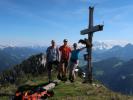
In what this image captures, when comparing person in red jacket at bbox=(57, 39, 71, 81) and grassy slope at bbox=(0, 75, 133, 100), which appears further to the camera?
person in red jacket at bbox=(57, 39, 71, 81)

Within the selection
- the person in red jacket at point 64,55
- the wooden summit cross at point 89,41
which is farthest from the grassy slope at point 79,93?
the wooden summit cross at point 89,41

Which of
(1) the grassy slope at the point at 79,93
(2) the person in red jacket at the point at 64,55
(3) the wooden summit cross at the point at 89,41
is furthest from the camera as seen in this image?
(3) the wooden summit cross at the point at 89,41

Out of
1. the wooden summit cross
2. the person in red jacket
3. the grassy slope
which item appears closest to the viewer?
the grassy slope

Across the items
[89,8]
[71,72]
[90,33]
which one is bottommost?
[71,72]

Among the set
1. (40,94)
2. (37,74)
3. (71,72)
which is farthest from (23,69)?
(40,94)

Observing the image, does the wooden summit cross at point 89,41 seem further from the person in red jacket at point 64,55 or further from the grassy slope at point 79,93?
the grassy slope at point 79,93

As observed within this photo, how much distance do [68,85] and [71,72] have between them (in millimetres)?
1475

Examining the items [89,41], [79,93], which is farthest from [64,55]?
[79,93]

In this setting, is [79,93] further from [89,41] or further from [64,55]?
[89,41]

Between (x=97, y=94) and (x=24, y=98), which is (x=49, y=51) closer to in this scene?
(x=97, y=94)

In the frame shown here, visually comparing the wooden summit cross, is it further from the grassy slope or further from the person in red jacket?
the grassy slope

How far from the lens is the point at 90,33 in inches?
935

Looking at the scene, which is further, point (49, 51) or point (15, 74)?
point (15, 74)

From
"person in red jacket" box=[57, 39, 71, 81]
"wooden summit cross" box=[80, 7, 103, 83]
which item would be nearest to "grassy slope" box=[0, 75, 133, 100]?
"person in red jacket" box=[57, 39, 71, 81]
